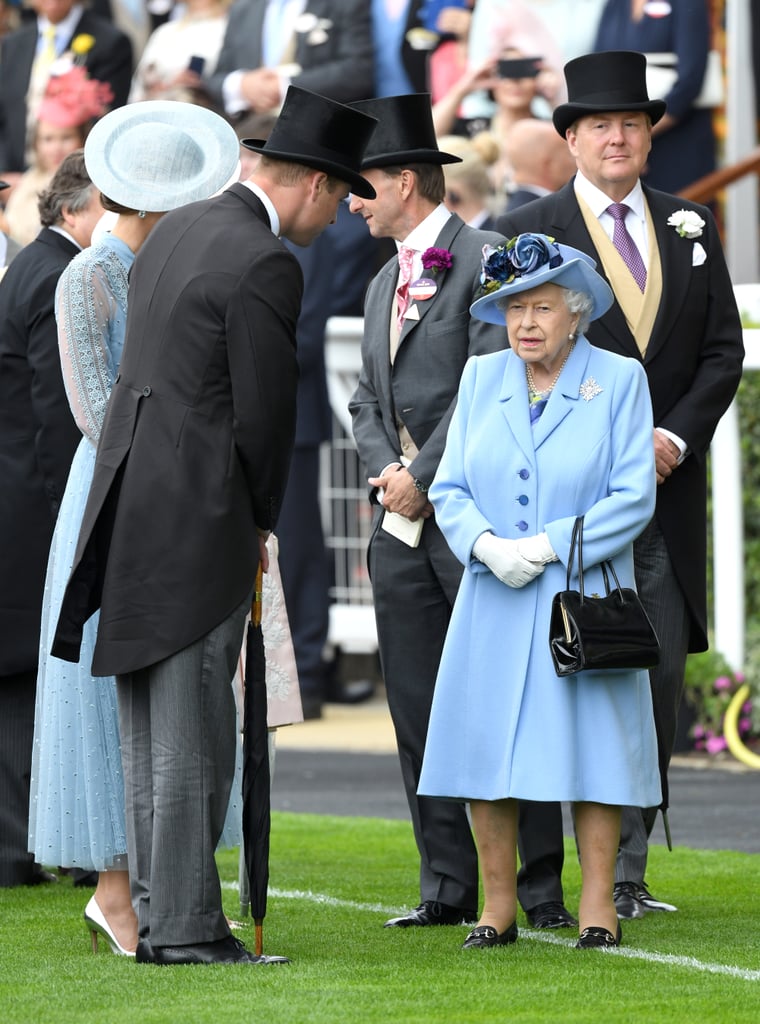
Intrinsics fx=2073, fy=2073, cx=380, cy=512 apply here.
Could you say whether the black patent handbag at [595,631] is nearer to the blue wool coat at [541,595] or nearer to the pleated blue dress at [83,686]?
the blue wool coat at [541,595]

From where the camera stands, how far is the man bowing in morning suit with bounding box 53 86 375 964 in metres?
5.07

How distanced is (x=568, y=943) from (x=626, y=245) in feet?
6.84

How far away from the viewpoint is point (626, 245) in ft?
20.4

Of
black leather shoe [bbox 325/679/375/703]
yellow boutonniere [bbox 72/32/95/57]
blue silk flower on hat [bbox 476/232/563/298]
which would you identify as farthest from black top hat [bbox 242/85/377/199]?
yellow boutonniere [bbox 72/32/95/57]

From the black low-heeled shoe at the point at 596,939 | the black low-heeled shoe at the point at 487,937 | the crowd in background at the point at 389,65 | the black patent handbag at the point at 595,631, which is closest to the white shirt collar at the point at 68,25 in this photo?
the crowd in background at the point at 389,65

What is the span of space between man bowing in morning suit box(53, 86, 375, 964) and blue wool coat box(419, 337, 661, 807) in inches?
23.1

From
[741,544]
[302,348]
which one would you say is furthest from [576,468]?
[302,348]

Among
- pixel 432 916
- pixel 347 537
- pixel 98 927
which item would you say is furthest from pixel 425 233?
pixel 347 537

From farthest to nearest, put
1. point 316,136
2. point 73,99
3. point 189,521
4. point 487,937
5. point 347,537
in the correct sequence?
point 347,537 < point 73,99 < point 487,937 < point 316,136 < point 189,521

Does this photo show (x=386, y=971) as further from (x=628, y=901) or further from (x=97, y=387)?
(x=97, y=387)

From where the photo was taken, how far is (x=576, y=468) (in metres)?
5.38

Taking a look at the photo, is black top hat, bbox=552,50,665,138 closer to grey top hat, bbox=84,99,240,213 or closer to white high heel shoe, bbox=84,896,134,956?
grey top hat, bbox=84,99,240,213

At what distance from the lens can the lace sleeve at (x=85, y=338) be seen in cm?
564

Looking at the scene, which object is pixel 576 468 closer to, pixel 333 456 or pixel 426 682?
pixel 426 682
